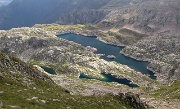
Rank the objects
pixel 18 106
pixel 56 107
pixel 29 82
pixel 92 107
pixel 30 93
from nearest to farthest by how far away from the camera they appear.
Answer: pixel 18 106
pixel 56 107
pixel 30 93
pixel 92 107
pixel 29 82

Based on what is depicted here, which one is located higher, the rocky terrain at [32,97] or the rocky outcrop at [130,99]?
the rocky terrain at [32,97]

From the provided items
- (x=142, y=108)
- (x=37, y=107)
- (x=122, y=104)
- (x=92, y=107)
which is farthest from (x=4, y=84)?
(x=142, y=108)

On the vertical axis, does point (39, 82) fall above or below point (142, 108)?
above

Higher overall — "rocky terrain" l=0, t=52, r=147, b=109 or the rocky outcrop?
"rocky terrain" l=0, t=52, r=147, b=109

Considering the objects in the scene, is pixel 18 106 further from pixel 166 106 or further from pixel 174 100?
pixel 174 100

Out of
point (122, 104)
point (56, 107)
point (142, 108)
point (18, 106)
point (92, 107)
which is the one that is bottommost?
point (142, 108)

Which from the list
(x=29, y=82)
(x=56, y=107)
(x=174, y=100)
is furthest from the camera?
(x=174, y=100)

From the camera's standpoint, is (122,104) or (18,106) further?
(122,104)

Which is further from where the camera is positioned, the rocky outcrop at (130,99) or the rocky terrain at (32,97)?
the rocky outcrop at (130,99)

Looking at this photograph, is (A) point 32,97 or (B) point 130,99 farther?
(B) point 130,99

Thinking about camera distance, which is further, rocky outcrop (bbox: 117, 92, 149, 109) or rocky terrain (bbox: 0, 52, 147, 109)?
rocky outcrop (bbox: 117, 92, 149, 109)

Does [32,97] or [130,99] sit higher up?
[32,97]
